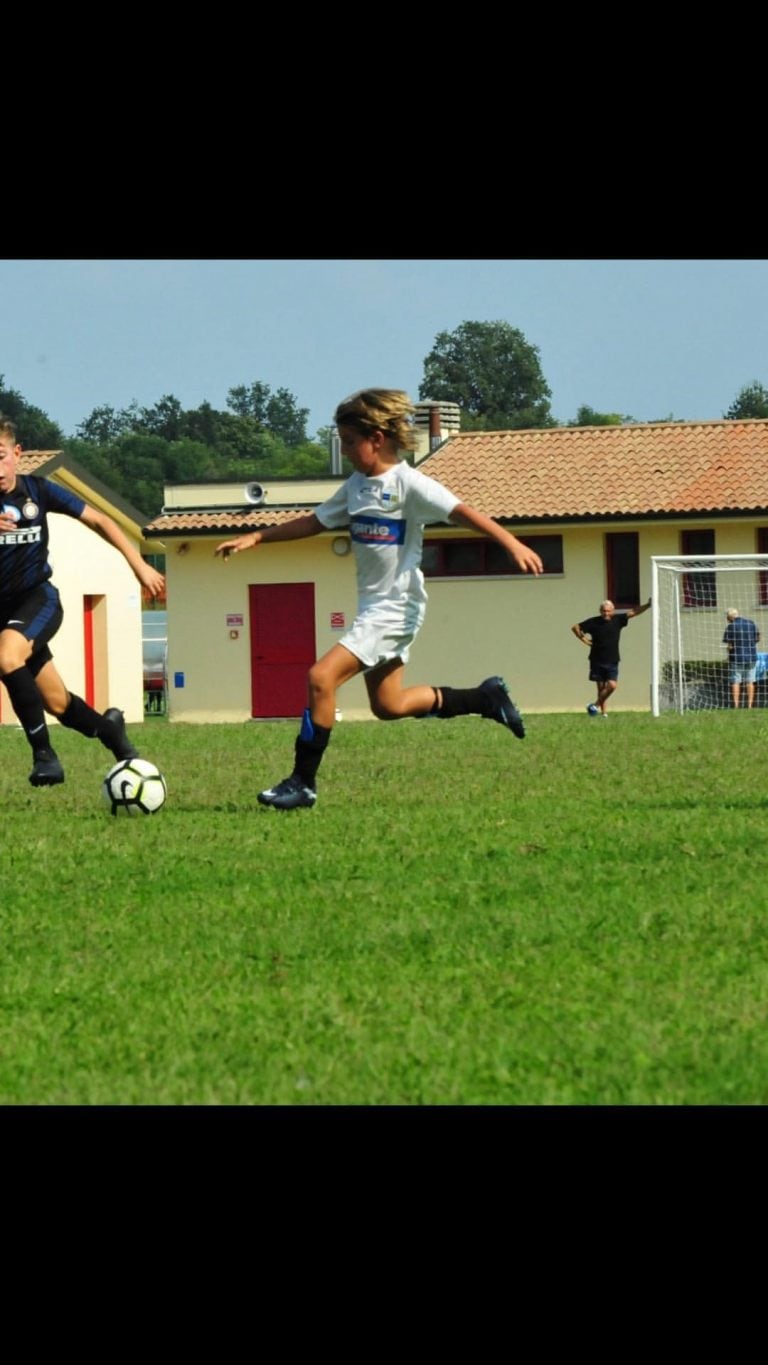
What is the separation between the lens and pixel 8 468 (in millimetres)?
11109

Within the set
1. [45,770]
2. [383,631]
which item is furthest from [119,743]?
[383,631]

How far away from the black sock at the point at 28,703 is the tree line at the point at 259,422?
354ft

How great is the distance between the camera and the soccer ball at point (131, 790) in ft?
33.8

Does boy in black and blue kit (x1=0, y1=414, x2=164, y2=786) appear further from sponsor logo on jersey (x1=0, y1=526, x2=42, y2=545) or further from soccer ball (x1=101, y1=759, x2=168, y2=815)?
soccer ball (x1=101, y1=759, x2=168, y2=815)

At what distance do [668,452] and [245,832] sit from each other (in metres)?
36.1

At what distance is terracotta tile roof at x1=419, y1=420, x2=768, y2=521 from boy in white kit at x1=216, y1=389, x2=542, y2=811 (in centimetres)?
3169

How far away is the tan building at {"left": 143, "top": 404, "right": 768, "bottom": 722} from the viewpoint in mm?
41625

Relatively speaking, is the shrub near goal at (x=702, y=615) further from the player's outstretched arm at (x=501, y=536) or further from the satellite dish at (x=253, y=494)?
the player's outstretched arm at (x=501, y=536)

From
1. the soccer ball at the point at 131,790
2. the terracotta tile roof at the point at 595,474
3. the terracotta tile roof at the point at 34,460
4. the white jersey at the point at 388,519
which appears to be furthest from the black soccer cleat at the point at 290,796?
the terracotta tile roof at the point at 34,460

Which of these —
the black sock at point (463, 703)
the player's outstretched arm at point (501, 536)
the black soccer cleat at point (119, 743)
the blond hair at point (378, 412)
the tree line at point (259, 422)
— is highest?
the tree line at point (259, 422)

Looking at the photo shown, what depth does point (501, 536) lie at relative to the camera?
9.91 meters
